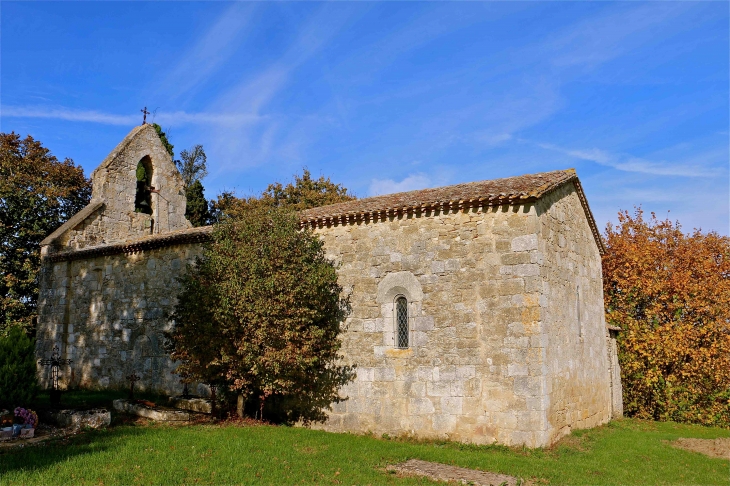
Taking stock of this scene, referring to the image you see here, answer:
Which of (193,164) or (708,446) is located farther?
(193,164)

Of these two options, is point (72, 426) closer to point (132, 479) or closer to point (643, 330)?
point (132, 479)

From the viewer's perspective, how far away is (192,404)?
14133mm

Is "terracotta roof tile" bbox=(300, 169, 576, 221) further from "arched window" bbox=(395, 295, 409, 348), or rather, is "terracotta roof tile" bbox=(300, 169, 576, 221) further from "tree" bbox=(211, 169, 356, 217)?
"tree" bbox=(211, 169, 356, 217)

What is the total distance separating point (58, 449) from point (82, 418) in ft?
6.96

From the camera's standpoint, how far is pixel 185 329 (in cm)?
1299

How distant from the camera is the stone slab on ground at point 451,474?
8.90m

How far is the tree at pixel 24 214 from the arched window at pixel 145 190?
4458 millimetres

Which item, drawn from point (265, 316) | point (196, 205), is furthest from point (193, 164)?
point (265, 316)

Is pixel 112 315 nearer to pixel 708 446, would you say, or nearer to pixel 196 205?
pixel 196 205

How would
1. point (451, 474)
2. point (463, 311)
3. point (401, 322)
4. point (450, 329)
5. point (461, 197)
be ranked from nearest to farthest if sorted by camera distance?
point (451, 474) → point (463, 311) → point (450, 329) → point (461, 197) → point (401, 322)

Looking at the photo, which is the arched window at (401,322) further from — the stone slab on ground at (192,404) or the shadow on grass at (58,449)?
the shadow on grass at (58,449)

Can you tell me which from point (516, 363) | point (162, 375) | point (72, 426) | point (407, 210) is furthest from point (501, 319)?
point (162, 375)

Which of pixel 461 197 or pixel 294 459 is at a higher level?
pixel 461 197

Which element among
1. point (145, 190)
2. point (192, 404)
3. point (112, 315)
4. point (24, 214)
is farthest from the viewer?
point (24, 214)
